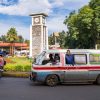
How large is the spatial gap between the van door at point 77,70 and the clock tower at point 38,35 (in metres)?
31.3

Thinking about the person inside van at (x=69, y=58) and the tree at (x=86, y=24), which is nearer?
the person inside van at (x=69, y=58)

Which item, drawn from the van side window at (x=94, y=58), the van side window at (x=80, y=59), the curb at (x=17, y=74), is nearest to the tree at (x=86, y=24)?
the curb at (x=17, y=74)

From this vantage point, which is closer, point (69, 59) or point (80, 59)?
point (69, 59)

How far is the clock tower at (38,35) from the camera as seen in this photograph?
161ft

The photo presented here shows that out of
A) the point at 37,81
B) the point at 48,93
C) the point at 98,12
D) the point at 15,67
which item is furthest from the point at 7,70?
the point at 98,12

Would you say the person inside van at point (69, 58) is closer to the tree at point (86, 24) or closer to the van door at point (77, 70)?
the van door at point (77, 70)

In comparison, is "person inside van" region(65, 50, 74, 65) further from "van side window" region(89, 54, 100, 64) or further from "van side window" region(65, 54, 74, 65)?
"van side window" region(89, 54, 100, 64)

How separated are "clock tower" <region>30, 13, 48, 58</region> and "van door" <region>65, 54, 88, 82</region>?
31281mm

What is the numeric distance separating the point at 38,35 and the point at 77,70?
33.4 metres

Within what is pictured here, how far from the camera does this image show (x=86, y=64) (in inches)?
658

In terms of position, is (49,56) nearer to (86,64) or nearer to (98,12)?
(86,64)

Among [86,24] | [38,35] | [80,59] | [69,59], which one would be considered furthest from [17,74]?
[86,24]

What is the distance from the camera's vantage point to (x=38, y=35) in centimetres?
4959

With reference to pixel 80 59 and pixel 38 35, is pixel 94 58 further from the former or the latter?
pixel 38 35
